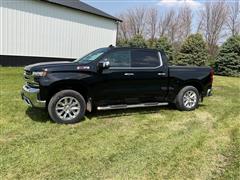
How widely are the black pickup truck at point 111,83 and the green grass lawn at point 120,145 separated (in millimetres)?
393

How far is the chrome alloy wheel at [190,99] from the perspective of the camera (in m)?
8.20

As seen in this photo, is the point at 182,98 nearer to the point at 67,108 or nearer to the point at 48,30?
the point at 67,108

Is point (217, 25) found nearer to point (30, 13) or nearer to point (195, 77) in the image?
point (30, 13)

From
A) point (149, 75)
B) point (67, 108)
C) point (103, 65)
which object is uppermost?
point (103, 65)

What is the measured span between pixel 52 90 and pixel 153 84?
8.52ft

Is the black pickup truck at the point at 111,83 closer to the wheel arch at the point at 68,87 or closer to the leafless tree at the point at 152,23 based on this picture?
the wheel arch at the point at 68,87

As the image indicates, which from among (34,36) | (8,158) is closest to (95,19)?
(34,36)

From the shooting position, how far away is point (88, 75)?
660 centimetres

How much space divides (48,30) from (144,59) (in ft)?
49.3

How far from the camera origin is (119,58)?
707 cm

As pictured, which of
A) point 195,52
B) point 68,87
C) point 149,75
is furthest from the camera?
point 195,52

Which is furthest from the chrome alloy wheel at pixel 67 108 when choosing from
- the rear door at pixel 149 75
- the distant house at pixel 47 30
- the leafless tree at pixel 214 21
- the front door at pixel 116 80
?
the leafless tree at pixel 214 21

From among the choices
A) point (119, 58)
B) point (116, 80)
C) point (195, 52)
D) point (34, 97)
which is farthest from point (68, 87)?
point (195, 52)

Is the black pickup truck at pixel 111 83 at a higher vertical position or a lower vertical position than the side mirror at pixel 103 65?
lower
